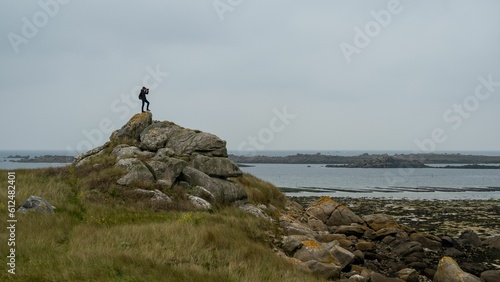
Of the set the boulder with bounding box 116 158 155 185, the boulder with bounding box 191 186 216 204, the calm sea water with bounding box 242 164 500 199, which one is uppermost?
the boulder with bounding box 116 158 155 185

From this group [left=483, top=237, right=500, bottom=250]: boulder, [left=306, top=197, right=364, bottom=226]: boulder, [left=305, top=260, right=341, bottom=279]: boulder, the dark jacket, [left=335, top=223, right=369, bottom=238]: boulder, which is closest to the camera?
[left=305, top=260, right=341, bottom=279]: boulder

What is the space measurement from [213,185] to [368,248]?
397 inches

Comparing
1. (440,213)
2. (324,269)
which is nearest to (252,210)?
(324,269)

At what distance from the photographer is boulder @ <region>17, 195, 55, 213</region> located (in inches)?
574

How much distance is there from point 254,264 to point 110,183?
11.7 m

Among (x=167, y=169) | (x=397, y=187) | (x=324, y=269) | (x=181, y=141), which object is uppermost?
(x=181, y=141)

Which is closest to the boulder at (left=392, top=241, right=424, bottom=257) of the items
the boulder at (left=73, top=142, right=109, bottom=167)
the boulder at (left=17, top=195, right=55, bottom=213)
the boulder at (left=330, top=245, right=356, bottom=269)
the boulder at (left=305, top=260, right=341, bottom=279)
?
the boulder at (left=330, top=245, right=356, bottom=269)

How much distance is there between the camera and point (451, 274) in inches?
698

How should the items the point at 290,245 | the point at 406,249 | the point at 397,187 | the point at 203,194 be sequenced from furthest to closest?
the point at 397,187 → the point at 406,249 → the point at 203,194 → the point at 290,245

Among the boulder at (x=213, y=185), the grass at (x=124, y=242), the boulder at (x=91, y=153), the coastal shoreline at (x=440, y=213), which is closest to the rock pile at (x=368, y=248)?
the grass at (x=124, y=242)

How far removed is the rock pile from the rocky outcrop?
4671 mm

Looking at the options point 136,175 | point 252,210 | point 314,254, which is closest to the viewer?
point 314,254

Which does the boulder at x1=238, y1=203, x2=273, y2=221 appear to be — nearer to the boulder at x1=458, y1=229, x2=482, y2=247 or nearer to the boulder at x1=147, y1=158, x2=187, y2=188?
the boulder at x1=147, y1=158, x2=187, y2=188

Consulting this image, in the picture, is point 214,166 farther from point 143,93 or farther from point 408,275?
point 408,275
